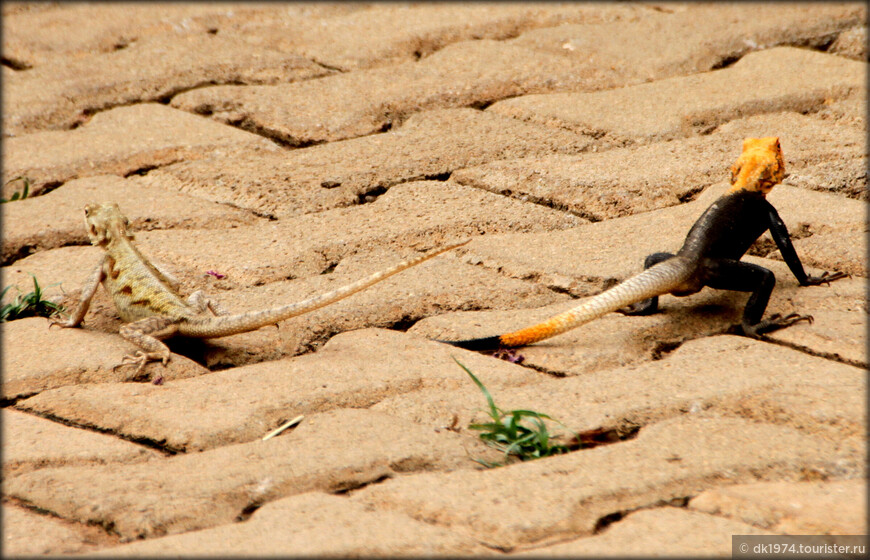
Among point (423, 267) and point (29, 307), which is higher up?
point (423, 267)

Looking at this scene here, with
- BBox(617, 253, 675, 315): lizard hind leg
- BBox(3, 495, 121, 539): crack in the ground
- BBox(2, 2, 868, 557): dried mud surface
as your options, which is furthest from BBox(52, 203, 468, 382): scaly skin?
BBox(3, 495, 121, 539): crack in the ground

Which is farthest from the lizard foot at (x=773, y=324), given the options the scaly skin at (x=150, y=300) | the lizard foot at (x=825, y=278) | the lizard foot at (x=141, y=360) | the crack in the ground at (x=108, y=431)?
the lizard foot at (x=141, y=360)

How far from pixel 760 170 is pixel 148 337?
7.38ft

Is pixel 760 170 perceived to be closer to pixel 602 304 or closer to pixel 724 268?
pixel 724 268

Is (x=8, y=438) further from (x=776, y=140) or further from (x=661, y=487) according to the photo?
(x=776, y=140)

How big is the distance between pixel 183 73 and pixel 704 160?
2.99m

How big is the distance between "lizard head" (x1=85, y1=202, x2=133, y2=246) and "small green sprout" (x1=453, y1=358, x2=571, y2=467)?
186cm

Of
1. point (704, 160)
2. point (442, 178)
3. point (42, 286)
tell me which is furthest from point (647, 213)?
point (42, 286)

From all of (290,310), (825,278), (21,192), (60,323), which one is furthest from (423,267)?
(21,192)

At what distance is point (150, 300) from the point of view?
137 inches

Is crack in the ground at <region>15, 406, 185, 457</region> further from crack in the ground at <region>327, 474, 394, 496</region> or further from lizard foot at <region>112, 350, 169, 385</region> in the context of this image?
crack in the ground at <region>327, 474, 394, 496</region>

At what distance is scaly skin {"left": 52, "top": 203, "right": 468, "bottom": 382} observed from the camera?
10.3ft

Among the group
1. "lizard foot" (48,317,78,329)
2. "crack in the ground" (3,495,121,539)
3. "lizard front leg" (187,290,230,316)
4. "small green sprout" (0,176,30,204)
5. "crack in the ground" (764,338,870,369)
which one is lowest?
"lizard foot" (48,317,78,329)

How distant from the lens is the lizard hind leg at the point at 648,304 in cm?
330
